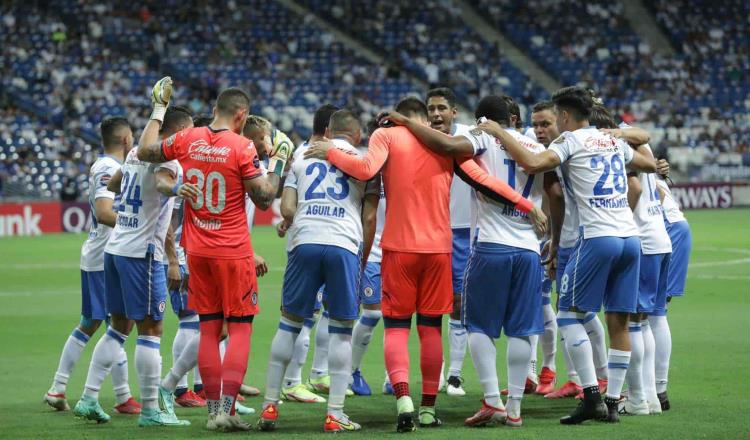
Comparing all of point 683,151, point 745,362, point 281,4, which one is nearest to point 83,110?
point 281,4

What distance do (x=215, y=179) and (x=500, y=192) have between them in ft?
6.96

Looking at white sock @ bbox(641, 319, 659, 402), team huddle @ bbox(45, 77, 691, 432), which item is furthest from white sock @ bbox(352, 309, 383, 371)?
white sock @ bbox(641, 319, 659, 402)

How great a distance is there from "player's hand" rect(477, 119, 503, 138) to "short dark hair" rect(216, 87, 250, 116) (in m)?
1.79

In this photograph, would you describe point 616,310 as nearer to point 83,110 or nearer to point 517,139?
point 517,139

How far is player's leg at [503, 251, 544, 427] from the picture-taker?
8211 mm

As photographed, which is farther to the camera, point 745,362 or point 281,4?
point 281,4

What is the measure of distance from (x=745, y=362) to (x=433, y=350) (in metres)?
4.48

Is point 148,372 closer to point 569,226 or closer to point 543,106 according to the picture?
point 569,226

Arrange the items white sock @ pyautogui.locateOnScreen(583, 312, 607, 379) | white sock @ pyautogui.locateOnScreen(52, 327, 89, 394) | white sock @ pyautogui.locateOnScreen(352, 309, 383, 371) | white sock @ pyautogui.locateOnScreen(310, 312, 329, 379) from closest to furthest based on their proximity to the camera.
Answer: white sock @ pyautogui.locateOnScreen(583, 312, 607, 379) → white sock @ pyautogui.locateOnScreen(52, 327, 89, 394) → white sock @ pyautogui.locateOnScreen(352, 309, 383, 371) → white sock @ pyautogui.locateOnScreen(310, 312, 329, 379)

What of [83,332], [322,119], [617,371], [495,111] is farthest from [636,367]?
[83,332]

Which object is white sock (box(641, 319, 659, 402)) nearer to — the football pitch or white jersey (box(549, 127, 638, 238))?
the football pitch

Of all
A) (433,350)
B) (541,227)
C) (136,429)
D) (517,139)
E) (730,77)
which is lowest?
(136,429)

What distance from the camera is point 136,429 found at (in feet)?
27.3

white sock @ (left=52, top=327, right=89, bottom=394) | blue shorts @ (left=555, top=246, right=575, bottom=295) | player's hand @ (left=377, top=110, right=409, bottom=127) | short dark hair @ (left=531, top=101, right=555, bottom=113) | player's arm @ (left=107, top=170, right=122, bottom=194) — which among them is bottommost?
white sock @ (left=52, top=327, right=89, bottom=394)
